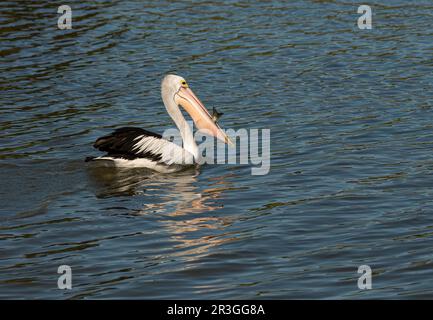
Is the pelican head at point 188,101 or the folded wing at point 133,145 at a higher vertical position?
the pelican head at point 188,101

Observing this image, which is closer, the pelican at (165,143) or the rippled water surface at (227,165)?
the rippled water surface at (227,165)

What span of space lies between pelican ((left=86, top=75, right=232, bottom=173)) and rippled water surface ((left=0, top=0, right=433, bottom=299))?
19cm

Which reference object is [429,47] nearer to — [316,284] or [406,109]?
[406,109]

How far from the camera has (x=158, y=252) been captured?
7.18 meters

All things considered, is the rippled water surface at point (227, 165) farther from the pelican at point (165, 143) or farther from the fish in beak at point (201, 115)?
the fish in beak at point (201, 115)

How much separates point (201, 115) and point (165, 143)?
0.85 m

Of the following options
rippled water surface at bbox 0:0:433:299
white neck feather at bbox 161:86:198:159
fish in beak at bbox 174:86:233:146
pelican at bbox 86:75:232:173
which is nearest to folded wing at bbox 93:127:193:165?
pelican at bbox 86:75:232:173

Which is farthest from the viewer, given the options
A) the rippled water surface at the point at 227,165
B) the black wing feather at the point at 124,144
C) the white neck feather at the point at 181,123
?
the white neck feather at the point at 181,123

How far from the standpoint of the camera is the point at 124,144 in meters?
9.53

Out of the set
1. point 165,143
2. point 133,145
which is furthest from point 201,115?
point 133,145

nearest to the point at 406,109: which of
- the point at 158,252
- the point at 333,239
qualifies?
the point at 333,239

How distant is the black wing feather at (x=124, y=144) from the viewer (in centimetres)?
946

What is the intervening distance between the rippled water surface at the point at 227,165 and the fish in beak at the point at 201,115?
66cm

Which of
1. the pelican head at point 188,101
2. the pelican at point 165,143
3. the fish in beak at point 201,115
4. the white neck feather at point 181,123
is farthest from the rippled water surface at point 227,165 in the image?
the pelican head at point 188,101
